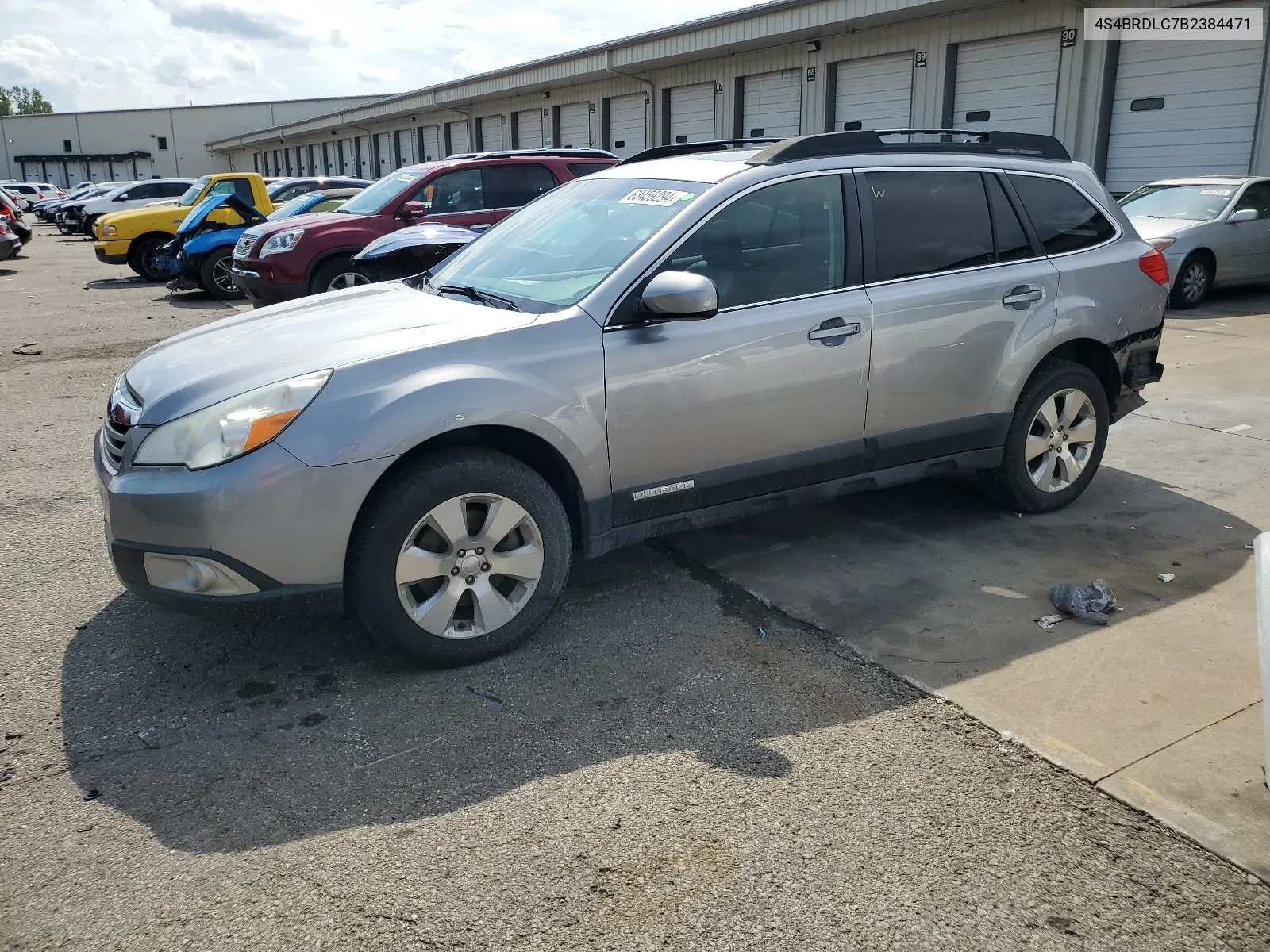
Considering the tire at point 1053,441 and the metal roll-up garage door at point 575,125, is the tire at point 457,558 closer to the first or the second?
the tire at point 1053,441

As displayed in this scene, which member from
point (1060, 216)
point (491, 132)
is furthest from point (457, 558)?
point (491, 132)

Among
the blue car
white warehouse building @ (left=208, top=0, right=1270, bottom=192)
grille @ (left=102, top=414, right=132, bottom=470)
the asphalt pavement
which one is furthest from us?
the blue car

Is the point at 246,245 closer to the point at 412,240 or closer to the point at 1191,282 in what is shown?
the point at 412,240

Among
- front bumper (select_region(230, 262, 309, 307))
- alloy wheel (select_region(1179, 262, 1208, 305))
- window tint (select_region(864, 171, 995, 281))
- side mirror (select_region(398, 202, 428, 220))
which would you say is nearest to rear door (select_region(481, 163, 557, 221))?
side mirror (select_region(398, 202, 428, 220))

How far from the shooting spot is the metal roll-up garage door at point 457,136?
33.7 m

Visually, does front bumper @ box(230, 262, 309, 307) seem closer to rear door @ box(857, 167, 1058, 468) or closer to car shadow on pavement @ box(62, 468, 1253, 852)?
car shadow on pavement @ box(62, 468, 1253, 852)

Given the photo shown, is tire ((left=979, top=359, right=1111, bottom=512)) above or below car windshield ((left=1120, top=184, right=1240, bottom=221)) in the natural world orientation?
below

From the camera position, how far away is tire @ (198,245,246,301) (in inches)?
595

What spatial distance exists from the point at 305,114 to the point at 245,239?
63.9 metres

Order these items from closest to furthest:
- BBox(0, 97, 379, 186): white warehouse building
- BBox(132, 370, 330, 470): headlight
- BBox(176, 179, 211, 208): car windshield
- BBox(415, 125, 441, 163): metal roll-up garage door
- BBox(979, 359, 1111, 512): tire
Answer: BBox(132, 370, 330, 470): headlight
BBox(979, 359, 1111, 512): tire
BBox(176, 179, 211, 208): car windshield
BBox(415, 125, 441, 163): metal roll-up garage door
BBox(0, 97, 379, 186): white warehouse building

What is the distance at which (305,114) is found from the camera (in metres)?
70.1

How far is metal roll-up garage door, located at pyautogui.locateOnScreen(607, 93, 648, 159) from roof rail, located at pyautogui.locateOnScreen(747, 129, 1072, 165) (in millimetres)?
19439

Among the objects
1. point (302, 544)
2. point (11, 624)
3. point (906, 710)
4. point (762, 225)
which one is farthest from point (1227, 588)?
point (11, 624)

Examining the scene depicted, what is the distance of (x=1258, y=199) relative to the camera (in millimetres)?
13234
